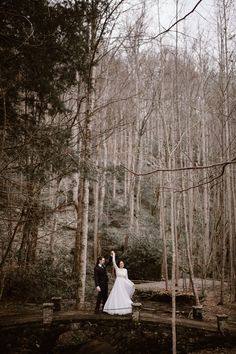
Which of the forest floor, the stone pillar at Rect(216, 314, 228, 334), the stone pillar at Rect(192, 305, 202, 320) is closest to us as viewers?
the stone pillar at Rect(216, 314, 228, 334)

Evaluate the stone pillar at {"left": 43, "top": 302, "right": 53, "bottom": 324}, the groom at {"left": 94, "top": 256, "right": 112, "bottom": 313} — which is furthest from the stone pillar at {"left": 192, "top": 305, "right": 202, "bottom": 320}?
the stone pillar at {"left": 43, "top": 302, "right": 53, "bottom": 324}

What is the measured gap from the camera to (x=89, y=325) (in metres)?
6.66

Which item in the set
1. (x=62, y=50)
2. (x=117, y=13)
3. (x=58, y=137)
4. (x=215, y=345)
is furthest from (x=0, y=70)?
(x=215, y=345)

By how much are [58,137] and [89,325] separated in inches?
172

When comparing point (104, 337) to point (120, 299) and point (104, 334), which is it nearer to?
point (104, 334)

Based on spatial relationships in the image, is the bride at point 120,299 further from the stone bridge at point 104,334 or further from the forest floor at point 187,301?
the forest floor at point 187,301

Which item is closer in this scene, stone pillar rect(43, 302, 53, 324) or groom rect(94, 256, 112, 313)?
stone pillar rect(43, 302, 53, 324)

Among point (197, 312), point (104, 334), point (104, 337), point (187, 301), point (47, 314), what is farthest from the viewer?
point (187, 301)

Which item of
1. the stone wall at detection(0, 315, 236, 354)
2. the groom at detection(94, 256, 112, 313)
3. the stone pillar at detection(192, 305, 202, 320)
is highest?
the groom at detection(94, 256, 112, 313)

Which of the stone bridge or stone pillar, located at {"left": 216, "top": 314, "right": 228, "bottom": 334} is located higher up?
stone pillar, located at {"left": 216, "top": 314, "right": 228, "bottom": 334}

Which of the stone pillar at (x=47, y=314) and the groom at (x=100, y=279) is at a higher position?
the groom at (x=100, y=279)

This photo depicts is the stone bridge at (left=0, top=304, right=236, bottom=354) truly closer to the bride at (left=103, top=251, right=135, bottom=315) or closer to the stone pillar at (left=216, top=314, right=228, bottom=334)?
the stone pillar at (left=216, top=314, right=228, bottom=334)

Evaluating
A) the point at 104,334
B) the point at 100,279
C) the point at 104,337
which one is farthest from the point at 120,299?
the point at 104,337

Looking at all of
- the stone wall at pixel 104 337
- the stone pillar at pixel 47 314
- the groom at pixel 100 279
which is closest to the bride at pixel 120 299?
the groom at pixel 100 279
